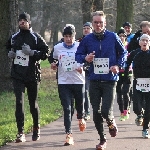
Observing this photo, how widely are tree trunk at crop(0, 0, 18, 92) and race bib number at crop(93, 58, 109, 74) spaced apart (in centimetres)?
775

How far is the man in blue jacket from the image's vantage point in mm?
6719

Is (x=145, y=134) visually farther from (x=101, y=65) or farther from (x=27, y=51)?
(x=27, y=51)

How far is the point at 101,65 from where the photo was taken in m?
6.71

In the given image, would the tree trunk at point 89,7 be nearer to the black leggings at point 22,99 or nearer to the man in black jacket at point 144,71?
the man in black jacket at point 144,71

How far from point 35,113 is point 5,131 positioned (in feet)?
2.58

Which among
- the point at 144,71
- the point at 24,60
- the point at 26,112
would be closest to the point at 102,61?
the point at 24,60

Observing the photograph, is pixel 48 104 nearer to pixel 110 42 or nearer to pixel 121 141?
pixel 121 141

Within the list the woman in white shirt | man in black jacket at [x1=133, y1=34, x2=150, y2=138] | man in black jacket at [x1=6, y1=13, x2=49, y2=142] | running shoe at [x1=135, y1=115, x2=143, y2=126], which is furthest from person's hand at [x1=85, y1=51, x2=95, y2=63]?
running shoe at [x1=135, y1=115, x2=143, y2=126]

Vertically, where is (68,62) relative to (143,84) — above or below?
above

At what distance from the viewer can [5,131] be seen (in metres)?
8.12

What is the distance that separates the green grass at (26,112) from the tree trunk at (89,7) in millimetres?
5526

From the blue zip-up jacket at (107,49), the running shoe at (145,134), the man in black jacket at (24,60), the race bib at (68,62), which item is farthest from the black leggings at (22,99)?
the running shoe at (145,134)

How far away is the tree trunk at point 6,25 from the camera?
45.8 feet

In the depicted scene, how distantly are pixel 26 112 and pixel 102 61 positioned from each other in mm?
4133
